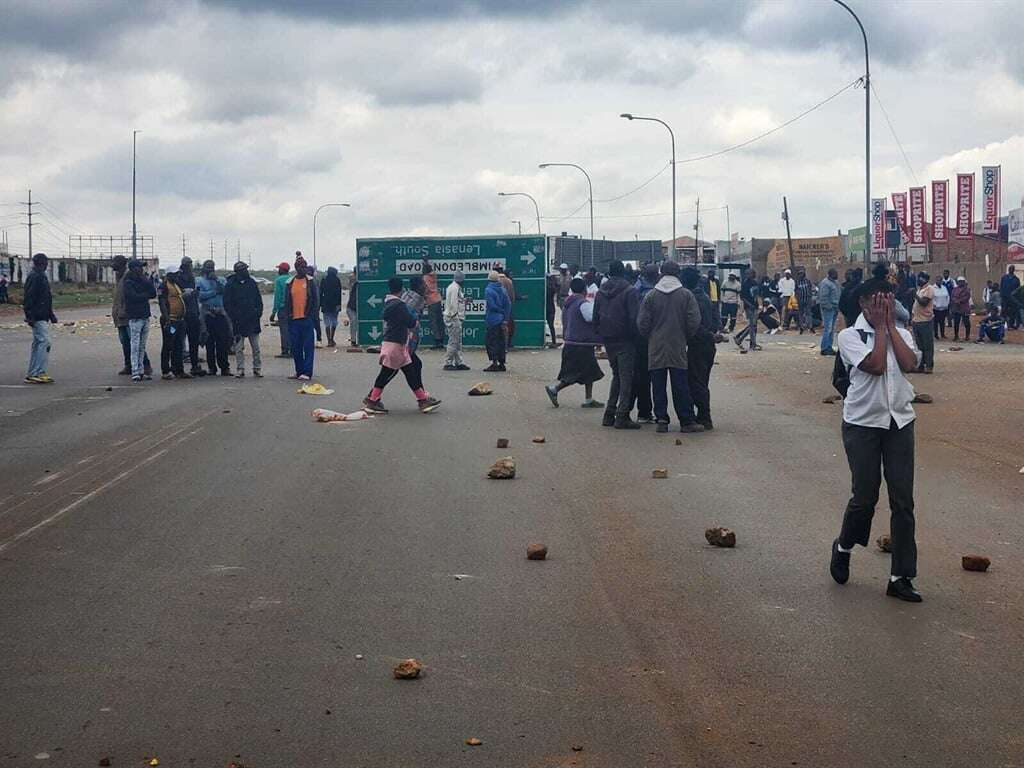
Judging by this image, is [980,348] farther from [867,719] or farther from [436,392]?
[867,719]

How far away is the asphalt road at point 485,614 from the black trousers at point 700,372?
6.62 ft

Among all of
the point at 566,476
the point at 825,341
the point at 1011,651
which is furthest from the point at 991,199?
the point at 1011,651

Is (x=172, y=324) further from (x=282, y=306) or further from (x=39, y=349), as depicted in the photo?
(x=282, y=306)

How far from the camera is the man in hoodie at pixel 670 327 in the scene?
49.1ft

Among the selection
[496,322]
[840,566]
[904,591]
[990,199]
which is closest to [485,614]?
[840,566]

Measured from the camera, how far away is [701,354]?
50.9 ft

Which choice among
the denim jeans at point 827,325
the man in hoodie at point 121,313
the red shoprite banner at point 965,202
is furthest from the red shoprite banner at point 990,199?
the man in hoodie at point 121,313

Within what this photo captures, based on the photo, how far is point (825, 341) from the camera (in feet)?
92.9

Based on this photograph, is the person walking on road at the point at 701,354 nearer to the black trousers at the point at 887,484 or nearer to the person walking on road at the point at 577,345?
the person walking on road at the point at 577,345

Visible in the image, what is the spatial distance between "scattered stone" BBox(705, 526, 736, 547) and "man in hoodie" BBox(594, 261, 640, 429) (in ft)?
23.0

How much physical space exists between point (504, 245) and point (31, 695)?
26.2 m

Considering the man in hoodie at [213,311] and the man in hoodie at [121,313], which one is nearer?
the man in hoodie at [121,313]

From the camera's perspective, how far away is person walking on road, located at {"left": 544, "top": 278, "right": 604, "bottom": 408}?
1755 centimetres

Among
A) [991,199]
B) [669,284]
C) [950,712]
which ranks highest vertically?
[991,199]
